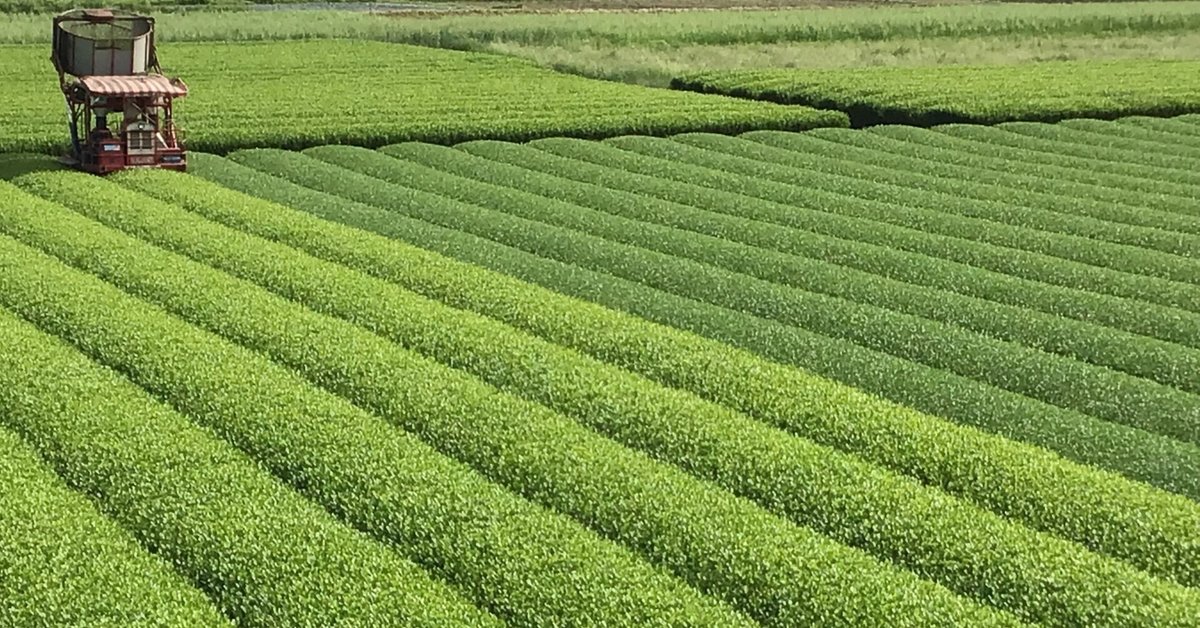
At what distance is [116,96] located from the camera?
67.2 ft

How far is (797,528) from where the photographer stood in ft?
29.6

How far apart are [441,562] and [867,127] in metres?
22.6

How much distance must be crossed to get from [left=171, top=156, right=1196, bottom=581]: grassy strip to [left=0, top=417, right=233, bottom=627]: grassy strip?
498cm

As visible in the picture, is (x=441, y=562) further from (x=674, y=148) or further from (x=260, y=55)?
(x=260, y=55)

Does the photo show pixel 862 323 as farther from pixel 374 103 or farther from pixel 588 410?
pixel 374 103

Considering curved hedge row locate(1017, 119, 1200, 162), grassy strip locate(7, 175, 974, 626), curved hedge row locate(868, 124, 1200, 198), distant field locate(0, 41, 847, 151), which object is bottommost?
distant field locate(0, 41, 847, 151)

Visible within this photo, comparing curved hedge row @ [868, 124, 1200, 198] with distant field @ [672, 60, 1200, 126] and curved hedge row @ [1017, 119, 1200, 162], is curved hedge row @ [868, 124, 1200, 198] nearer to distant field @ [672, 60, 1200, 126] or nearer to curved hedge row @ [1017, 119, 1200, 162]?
curved hedge row @ [1017, 119, 1200, 162]

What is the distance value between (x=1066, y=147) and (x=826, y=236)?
10.5m

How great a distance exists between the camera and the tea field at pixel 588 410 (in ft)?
27.2

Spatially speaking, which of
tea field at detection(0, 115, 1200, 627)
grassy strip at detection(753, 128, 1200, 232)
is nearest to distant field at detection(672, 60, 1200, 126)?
grassy strip at detection(753, 128, 1200, 232)

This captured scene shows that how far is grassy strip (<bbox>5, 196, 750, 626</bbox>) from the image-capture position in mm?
8078

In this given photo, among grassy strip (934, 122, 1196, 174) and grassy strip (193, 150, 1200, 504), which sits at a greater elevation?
grassy strip (934, 122, 1196, 174)

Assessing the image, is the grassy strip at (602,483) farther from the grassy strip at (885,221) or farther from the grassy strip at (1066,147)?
the grassy strip at (1066,147)

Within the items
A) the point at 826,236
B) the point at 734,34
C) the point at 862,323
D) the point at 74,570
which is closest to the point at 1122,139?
the point at 826,236
